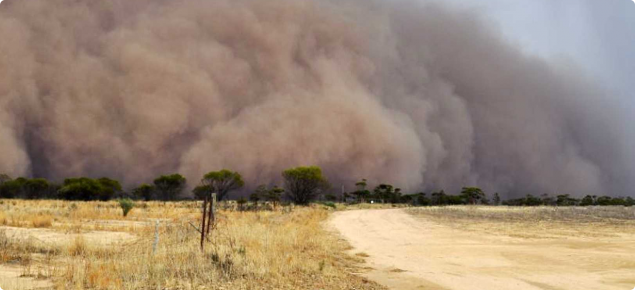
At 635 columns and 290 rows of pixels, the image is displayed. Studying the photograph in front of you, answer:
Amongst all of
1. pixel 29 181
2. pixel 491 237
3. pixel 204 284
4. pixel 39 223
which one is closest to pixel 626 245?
pixel 491 237

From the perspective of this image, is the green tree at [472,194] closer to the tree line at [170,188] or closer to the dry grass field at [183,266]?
the tree line at [170,188]

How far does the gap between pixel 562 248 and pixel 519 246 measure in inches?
38.4

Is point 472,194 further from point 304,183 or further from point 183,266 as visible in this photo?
point 183,266

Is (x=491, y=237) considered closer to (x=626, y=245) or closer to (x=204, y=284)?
(x=626, y=245)

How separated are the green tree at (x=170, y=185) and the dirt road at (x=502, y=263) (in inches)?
2125

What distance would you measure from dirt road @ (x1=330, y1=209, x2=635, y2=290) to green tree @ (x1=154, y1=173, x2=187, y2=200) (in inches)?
2125

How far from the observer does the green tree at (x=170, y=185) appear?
6197 cm

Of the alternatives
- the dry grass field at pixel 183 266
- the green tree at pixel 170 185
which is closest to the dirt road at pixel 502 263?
the dry grass field at pixel 183 266

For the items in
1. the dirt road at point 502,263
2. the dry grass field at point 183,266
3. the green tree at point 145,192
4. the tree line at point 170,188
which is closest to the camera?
the dry grass field at point 183,266

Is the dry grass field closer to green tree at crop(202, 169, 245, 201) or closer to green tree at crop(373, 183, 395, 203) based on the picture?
green tree at crop(202, 169, 245, 201)

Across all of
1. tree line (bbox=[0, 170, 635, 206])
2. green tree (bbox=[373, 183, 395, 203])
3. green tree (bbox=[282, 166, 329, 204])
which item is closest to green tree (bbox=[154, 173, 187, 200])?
tree line (bbox=[0, 170, 635, 206])

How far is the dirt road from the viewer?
6531mm

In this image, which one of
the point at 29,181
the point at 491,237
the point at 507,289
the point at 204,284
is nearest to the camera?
the point at 204,284

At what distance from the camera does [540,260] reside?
8.82 meters
